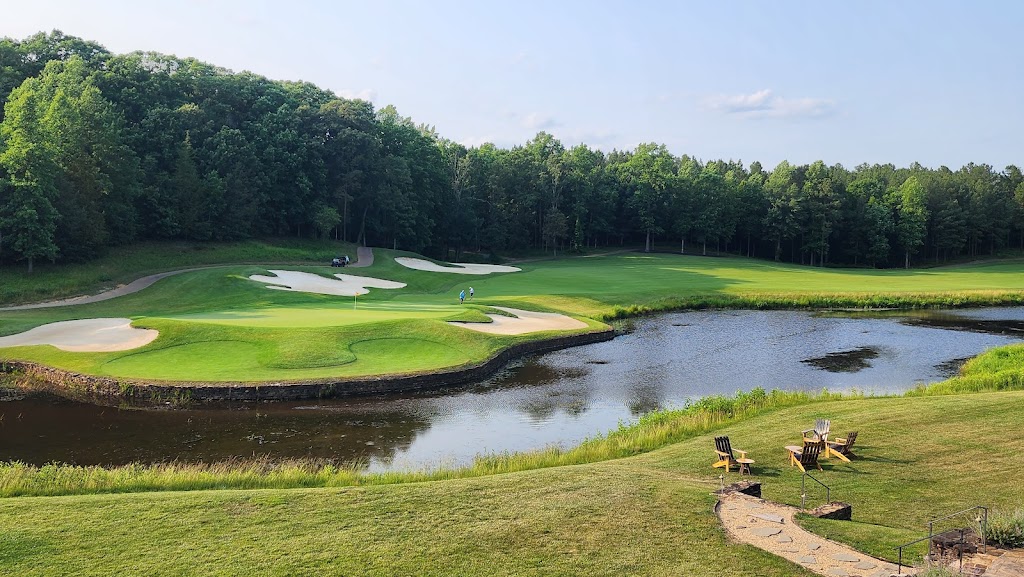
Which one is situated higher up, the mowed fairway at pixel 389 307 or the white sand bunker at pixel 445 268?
the white sand bunker at pixel 445 268

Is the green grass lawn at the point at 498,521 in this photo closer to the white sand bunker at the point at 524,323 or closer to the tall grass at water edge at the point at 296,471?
the tall grass at water edge at the point at 296,471

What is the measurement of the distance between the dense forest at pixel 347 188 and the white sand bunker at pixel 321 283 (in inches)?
541

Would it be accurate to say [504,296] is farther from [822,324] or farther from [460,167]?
[460,167]

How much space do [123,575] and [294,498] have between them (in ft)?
10.7

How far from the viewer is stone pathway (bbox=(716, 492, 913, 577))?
945cm

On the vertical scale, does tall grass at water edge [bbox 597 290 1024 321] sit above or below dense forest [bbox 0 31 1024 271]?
below

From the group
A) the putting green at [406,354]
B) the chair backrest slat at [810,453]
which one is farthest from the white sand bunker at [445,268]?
the chair backrest slat at [810,453]

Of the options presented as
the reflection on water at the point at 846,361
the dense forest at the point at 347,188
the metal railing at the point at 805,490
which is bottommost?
the reflection on water at the point at 846,361

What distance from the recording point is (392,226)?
82812mm

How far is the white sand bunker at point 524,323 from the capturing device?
3578cm

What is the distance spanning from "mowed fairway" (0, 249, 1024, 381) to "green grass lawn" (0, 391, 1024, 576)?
14.2 m

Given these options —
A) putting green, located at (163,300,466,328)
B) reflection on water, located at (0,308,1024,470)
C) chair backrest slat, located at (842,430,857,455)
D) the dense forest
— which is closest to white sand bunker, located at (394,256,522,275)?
the dense forest

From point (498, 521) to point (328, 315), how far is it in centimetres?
2650

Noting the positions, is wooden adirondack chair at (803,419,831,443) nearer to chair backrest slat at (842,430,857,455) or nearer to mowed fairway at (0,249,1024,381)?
chair backrest slat at (842,430,857,455)
